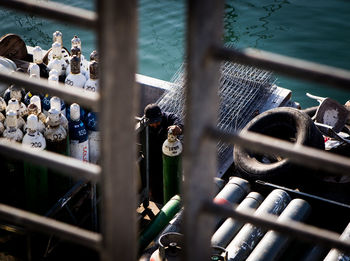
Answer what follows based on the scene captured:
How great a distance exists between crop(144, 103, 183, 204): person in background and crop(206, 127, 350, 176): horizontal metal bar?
136 inches

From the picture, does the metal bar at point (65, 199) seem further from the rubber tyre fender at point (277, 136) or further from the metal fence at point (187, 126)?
the metal fence at point (187, 126)

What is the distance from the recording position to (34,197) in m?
3.52

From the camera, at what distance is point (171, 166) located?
13.4 feet

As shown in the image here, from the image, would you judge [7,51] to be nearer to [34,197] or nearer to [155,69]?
[34,197]

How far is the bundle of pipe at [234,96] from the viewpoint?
505cm

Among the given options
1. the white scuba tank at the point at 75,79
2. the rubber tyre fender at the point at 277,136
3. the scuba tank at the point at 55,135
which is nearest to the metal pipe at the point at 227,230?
the rubber tyre fender at the point at 277,136

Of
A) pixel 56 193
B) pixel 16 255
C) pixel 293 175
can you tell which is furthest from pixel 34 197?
pixel 293 175

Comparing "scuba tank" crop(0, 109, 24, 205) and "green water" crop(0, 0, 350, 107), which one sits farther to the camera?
"green water" crop(0, 0, 350, 107)

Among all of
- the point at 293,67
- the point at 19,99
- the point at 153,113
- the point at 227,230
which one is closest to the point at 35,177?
the point at 19,99

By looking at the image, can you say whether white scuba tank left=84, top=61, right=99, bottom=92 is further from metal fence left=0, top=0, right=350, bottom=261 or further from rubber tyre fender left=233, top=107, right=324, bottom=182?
metal fence left=0, top=0, right=350, bottom=261

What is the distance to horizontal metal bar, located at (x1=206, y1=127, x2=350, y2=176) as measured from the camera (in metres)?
0.82

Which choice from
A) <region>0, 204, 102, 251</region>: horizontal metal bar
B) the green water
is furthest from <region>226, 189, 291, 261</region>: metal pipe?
the green water

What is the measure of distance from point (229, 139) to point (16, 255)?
10.3ft

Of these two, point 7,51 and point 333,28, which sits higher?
point 7,51
